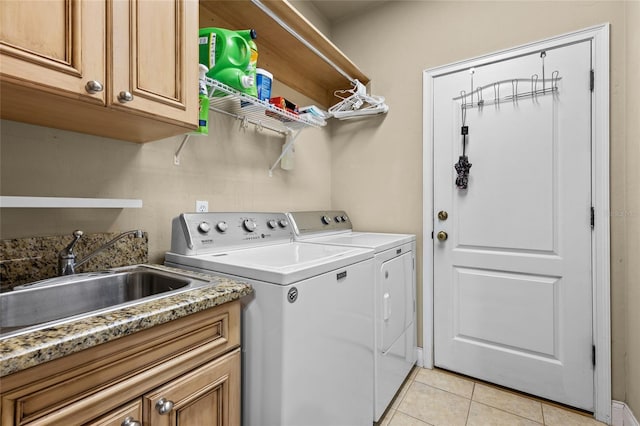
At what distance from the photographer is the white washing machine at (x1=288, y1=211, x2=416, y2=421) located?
5.26ft

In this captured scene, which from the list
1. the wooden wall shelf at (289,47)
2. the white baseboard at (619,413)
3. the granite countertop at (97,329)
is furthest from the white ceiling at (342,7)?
the white baseboard at (619,413)

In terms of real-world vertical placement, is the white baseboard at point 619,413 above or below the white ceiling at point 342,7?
below

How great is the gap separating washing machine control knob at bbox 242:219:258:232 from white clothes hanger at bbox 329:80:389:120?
1.21 metres

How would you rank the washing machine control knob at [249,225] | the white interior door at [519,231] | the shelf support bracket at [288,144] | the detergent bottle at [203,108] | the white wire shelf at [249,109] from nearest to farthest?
the detergent bottle at [203,108] < the white wire shelf at [249,109] < the washing machine control knob at [249,225] < the white interior door at [519,231] < the shelf support bracket at [288,144]

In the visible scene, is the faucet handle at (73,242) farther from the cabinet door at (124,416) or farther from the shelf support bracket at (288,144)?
the shelf support bracket at (288,144)

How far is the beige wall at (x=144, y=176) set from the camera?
1050 mm

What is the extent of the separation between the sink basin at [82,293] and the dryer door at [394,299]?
98 centimetres

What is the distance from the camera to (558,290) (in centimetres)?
182

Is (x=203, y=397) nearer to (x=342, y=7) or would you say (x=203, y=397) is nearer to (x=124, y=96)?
(x=124, y=96)

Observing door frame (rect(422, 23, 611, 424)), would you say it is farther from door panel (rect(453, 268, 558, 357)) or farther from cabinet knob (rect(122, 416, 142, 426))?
cabinet knob (rect(122, 416, 142, 426))

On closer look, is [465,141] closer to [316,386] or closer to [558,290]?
[558,290]

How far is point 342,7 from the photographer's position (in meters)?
2.46

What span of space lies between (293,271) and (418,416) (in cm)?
132

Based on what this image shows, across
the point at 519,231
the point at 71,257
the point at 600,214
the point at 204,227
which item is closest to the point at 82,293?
the point at 71,257
